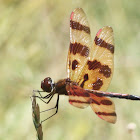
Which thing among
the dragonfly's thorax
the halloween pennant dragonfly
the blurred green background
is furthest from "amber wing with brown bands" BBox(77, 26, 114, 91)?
the blurred green background

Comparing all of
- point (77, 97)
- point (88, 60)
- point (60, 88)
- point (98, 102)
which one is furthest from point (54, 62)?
point (77, 97)

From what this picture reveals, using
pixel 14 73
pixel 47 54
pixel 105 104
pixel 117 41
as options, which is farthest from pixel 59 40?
pixel 105 104

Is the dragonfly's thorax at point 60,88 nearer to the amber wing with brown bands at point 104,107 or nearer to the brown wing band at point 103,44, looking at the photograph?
the amber wing with brown bands at point 104,107

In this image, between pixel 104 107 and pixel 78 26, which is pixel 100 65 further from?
pixel 104 107

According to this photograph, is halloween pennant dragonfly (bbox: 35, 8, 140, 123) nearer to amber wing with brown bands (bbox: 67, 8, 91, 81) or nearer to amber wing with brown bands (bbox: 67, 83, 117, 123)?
amber wing with brown bands (bbox: 67, 8, 91, 81)

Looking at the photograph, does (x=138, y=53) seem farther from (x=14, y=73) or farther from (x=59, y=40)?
(x=14, y=73)
